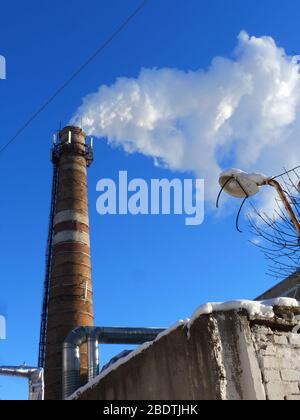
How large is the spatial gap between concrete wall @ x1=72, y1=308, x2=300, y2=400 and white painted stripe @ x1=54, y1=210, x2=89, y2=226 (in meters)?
16.3

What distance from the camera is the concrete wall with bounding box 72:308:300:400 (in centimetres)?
455

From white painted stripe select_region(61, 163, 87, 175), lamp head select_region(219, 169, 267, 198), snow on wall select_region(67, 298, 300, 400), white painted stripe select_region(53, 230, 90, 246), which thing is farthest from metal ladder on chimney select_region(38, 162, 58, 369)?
lamp head select_region(219, 169, 267, 198)

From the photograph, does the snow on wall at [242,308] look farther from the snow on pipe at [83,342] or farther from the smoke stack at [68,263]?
the smoke stack at [68,263]

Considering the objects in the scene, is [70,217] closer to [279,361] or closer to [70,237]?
[70,237]

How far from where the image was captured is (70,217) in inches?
842

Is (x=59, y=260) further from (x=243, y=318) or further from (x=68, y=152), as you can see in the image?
(x=243, y=318)

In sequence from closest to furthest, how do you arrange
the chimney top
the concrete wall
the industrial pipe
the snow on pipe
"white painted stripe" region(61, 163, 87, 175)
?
the concrete wall < the industrial pipe < the snow on pipe < "white painted stripe" region(61, 163, 87, 175) < the chimney top

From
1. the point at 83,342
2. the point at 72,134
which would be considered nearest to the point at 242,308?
the point at 83,342

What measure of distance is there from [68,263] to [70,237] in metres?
1.20

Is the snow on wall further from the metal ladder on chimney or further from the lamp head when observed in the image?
the metal ladder on chimney

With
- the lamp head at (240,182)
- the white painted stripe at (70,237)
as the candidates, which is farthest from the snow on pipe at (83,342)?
the lamp head at (240,182)

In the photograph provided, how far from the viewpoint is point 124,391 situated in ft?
19.9

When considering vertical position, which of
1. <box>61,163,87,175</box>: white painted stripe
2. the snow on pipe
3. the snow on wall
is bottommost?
the snow on wall

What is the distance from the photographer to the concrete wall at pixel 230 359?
4.55 meters
